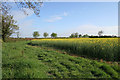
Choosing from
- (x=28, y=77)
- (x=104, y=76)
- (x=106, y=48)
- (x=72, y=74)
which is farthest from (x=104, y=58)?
(x=28, y=77)

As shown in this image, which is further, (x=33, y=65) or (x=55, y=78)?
(x=33, y=65)

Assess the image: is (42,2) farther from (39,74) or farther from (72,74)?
(72,74)

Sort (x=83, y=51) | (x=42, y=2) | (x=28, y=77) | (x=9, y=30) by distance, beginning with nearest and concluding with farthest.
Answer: (x=28, y=77) → (x=42, y=2) → (x=83, y=51) → (x=9, y=30)

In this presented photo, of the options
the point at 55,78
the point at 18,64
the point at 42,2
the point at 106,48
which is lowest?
the point at 55,78

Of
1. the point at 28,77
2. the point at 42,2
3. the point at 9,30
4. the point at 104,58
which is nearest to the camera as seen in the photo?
the point at 28,77

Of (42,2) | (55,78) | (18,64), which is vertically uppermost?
(42,2)

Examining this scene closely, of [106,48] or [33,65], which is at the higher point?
[106,48]

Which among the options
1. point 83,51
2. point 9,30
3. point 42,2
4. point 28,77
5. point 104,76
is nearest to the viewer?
point 28,77

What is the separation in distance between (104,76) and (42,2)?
5.06m

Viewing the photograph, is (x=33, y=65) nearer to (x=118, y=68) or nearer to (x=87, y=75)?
(x=87, y=75)

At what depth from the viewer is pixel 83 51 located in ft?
30.2

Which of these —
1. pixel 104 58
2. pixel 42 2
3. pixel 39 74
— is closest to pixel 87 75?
pixel 39 74

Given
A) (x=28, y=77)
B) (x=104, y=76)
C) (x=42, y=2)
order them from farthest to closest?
1. (x=42, y=2)
2. (x=104, y=76)
3. (x=28, y=77)

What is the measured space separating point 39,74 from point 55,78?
0.80 m
